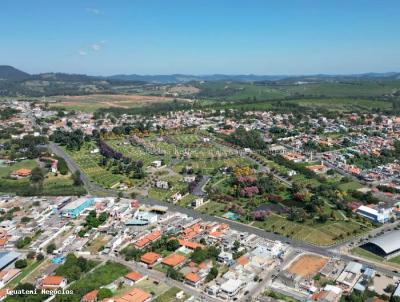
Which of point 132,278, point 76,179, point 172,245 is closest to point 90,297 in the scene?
point 132,278

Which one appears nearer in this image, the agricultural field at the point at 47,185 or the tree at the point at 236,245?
the tree at the point at 236,245

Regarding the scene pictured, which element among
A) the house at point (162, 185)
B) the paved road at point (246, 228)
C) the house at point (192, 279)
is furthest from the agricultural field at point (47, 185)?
the house at point (192, 279)

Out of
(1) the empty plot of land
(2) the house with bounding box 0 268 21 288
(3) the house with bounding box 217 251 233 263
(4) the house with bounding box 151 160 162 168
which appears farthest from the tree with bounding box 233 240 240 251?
(4) the house with bounding box 151 160 162 168

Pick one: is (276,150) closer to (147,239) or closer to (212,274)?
(147,239)

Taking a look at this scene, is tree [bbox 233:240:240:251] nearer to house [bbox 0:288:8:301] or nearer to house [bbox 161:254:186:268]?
house [bbox 161:254:186:268]

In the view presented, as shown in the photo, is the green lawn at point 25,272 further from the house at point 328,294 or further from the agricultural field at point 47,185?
the house at point 328,294

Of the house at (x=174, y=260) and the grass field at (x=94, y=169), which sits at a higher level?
the grass field at (x=94, y=169)
